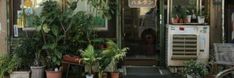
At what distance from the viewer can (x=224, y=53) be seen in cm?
916

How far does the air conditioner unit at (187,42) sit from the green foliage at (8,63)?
10.4ft

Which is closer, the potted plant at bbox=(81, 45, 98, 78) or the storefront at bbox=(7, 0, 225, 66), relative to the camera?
the potted plant at bbox=(81, 45, 98, 78)

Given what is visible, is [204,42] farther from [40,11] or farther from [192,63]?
[40,11]

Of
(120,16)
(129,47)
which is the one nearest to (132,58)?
(129,47)

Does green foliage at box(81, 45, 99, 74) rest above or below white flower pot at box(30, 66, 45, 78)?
above

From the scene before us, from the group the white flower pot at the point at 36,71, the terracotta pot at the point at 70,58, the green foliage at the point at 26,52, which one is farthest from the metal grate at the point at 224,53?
the green foliage at the point at 26,52

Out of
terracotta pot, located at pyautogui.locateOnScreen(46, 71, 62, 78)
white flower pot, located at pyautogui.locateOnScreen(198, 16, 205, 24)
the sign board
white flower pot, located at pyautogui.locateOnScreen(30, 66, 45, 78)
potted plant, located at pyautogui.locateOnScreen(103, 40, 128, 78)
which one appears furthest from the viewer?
the sign board

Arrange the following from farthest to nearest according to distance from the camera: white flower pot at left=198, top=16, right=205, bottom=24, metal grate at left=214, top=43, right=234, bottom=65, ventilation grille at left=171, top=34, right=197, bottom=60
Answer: white flower pot at left=198, top=16, right=205, bottom=24 → ventilation grille at left=171, top=34, right=197, bottom=60 → metal grate at left=214, top=43, right=234, bottom=65

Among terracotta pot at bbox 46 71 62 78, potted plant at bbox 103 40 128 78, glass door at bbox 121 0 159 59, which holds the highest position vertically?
glass door at bbox 121 0 159 59

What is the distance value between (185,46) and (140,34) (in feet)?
3.79

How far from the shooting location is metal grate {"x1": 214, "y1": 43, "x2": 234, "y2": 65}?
9.01 metres

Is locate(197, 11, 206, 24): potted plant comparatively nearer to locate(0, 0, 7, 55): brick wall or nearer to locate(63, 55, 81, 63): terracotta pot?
locate(63, 55, 81, 63): terracotta pot

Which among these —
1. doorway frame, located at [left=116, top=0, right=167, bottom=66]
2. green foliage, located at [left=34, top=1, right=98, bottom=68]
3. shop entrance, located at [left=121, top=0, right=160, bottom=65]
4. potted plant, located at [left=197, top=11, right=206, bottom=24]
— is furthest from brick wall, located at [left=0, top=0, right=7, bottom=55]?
potted plant, located at [left=197, top=11, right=206, bottom=24]

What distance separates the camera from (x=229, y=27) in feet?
34.6
